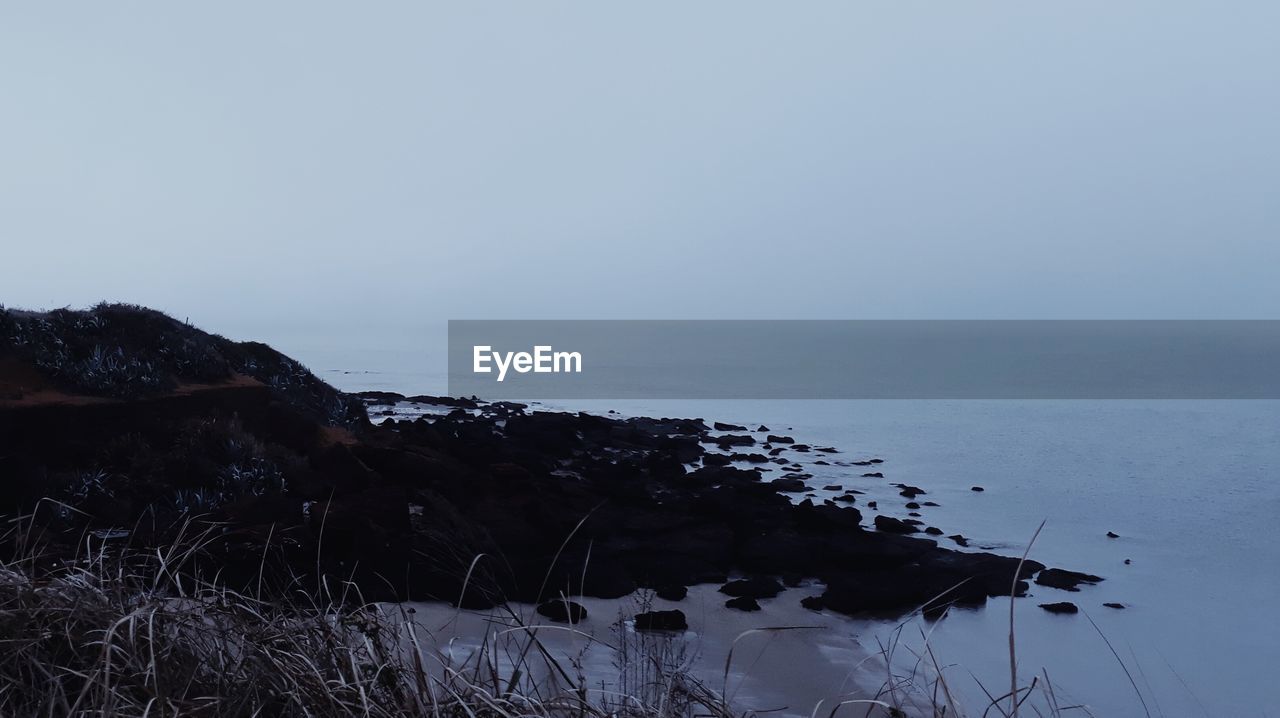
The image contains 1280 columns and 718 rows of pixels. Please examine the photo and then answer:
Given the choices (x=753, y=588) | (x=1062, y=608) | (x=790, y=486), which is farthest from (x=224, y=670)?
(x=790, y=486)

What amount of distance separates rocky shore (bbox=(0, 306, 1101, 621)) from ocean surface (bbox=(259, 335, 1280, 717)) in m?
0.86

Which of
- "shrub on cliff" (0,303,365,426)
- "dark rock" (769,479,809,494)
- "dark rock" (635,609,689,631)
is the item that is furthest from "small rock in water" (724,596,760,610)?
"shrub on cliff" (0,303,365,426)

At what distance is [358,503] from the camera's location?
9016 millimetres

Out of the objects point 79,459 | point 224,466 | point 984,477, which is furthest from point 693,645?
point 984,477

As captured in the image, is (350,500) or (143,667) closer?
(143,667)

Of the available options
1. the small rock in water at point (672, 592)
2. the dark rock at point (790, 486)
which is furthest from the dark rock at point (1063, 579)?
the small rock in water at point (672, 592)

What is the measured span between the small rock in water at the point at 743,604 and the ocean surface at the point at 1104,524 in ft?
2.35

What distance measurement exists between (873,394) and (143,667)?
150ft

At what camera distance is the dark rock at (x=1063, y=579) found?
1112cm

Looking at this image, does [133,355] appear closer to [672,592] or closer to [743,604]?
[672,592]

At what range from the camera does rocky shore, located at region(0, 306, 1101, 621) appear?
792 cm

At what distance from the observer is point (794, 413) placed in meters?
35.8

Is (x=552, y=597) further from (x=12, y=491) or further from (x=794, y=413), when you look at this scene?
(x=794, y=413)

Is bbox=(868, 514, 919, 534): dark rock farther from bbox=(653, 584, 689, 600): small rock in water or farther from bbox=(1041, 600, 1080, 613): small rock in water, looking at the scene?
bbox=(653, 584, 689, 600): small rock in water
